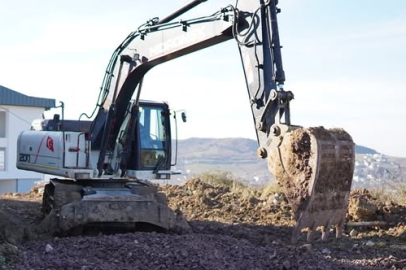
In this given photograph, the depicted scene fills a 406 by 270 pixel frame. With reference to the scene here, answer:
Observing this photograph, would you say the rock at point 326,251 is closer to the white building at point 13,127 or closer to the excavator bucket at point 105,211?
the excavator bucket at point 105,211

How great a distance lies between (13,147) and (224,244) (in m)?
27.5

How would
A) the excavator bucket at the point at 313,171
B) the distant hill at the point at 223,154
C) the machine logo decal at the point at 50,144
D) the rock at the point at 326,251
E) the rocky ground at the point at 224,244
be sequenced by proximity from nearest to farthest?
the excavator bucket at the point at 313,171 → the rocky ground at the point at 224,244 → the rock at the point at 326,251 → the machine logo decal at the point at 50,144 → the distant hill at the point at 223,154

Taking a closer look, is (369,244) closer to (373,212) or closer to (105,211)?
(373,212)

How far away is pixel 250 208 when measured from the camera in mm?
15617

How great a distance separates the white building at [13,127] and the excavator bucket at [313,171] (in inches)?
1130

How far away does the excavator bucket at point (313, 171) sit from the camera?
7840mm

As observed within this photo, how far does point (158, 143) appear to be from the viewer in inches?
512

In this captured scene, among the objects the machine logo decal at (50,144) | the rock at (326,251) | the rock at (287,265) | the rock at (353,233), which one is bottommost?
the rock at (326,251)

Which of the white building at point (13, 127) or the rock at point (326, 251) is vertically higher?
the white building at point (13, 127)

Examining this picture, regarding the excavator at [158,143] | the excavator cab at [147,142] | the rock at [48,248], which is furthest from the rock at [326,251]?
the rock at [48,248]

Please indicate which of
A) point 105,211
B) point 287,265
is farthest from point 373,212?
point 287,265

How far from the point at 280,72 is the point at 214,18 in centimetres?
206

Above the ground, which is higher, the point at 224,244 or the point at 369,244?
the point at 224,244

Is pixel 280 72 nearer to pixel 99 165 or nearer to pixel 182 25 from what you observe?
pixel 182 25
